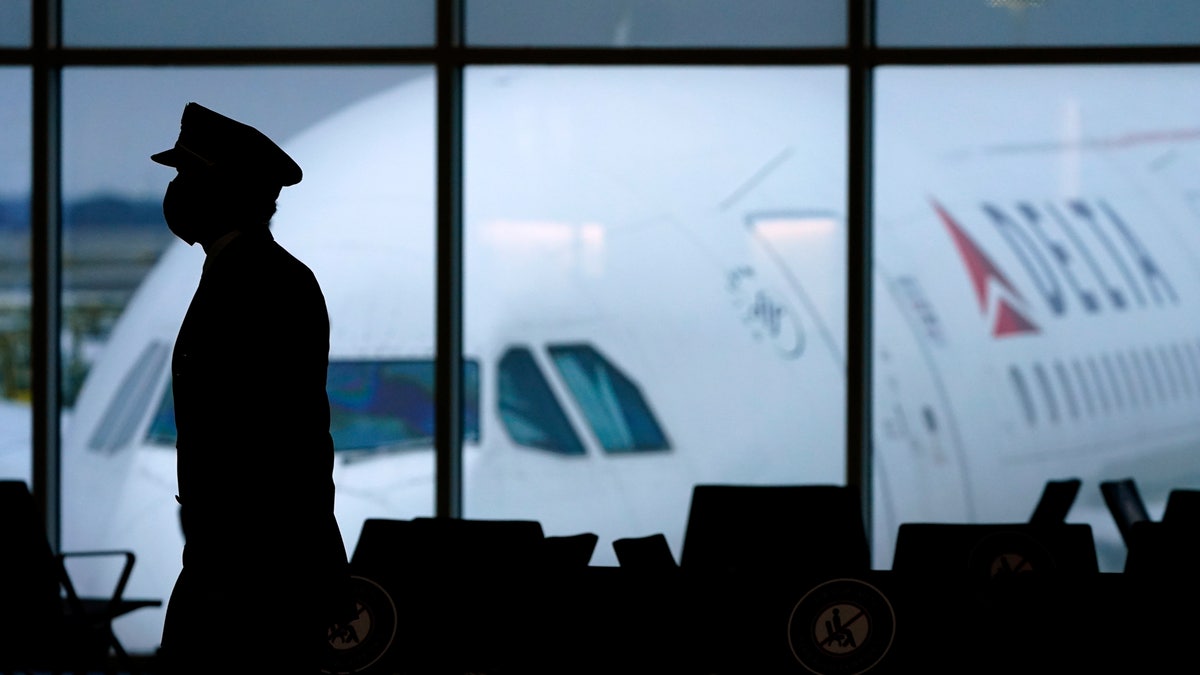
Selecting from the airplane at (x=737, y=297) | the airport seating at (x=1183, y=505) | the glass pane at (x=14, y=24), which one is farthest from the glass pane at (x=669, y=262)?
the glass pane at (x=14, y=24)

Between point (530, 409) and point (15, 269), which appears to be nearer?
point (530, 409)

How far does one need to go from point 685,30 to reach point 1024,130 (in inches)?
56.7

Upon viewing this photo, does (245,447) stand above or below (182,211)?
below

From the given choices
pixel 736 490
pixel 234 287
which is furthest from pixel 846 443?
pixel 234 287

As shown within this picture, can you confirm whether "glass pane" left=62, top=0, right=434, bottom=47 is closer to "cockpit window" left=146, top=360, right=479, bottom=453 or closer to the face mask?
"cockpit window" left=146, top=360, right=479, bottom=453

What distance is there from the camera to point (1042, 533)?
3320 millimetres

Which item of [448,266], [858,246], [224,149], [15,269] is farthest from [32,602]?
[858,246]

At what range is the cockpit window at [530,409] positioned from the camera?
5.33m

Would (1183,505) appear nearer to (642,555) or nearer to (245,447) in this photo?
(642,555)

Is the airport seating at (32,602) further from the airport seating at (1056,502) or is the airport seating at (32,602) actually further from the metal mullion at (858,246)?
the airport seating at (1056,502)

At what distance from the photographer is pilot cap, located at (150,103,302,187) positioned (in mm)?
2066

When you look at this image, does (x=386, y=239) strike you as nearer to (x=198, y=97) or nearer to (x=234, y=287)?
(x=198, y=97)

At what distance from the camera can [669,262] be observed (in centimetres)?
527

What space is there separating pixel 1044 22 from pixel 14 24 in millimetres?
4258
